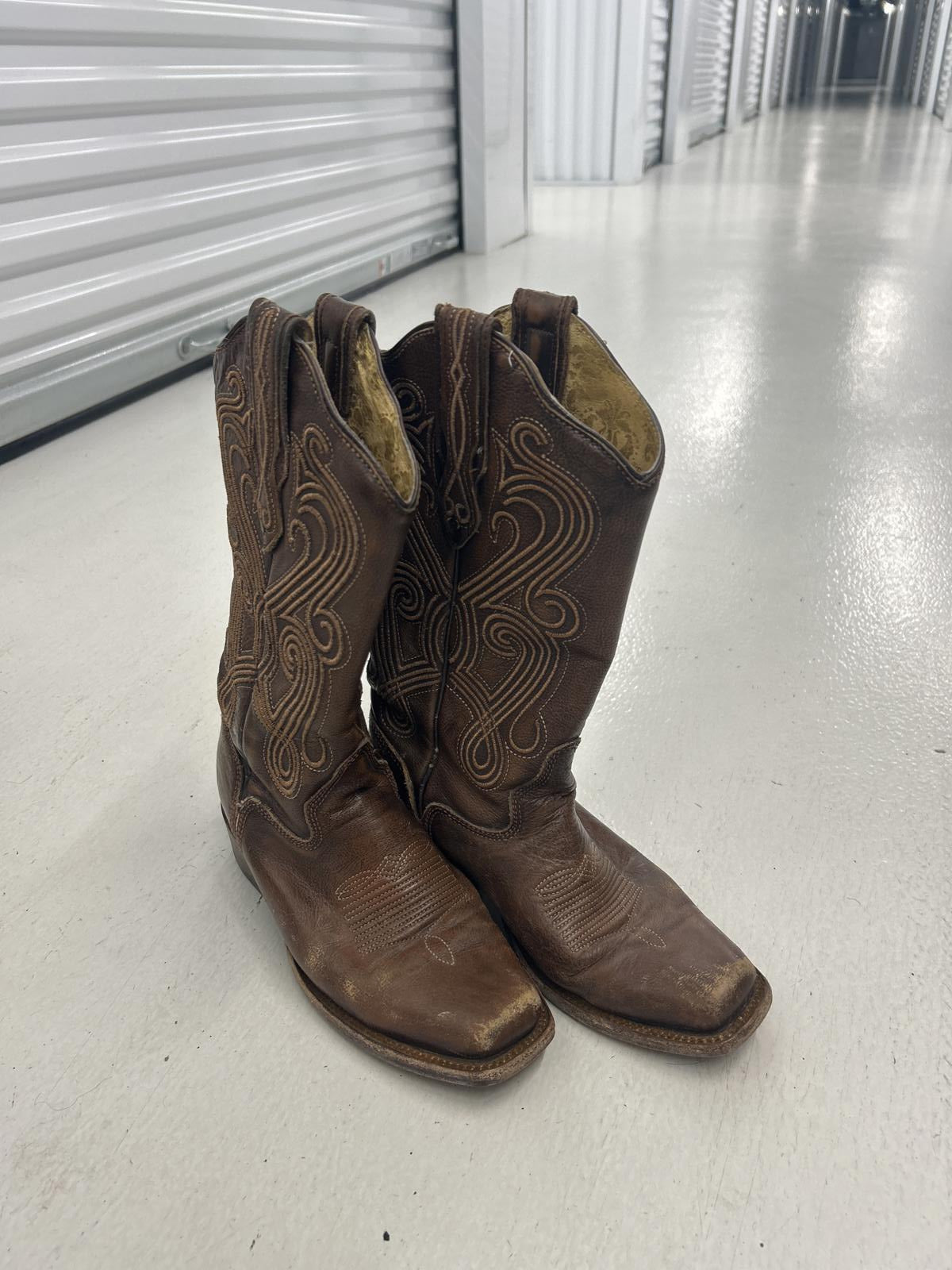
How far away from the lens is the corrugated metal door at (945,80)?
1039 centimetres

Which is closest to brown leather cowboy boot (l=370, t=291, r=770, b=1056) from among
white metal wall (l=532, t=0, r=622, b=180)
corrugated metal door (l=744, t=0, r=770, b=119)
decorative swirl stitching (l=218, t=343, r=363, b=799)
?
decorative swirl stitching (l=218, t=343, r=363, b=799)

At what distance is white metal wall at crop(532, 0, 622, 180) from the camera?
5254mm

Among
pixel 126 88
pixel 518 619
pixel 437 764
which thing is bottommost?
pixel 437 764

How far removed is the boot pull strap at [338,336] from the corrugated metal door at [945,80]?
1206 centimetres

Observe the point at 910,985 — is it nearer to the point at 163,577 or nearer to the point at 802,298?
the point at 163,577

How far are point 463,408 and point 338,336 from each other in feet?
0.35

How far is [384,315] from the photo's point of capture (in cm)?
286

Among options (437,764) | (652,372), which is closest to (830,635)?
(437,764)

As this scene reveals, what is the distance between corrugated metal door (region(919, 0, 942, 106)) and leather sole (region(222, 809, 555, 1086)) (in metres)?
16.0

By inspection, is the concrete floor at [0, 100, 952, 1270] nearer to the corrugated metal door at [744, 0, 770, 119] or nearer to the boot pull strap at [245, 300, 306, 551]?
the boot pull strap at [245, 300, 306, 551]

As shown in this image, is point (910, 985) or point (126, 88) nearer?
point (910, 985)

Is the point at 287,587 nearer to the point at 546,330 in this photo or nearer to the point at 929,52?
the point at 546,330

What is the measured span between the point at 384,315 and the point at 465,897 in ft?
7.95

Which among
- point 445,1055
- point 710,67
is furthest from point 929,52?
point 445,1055
